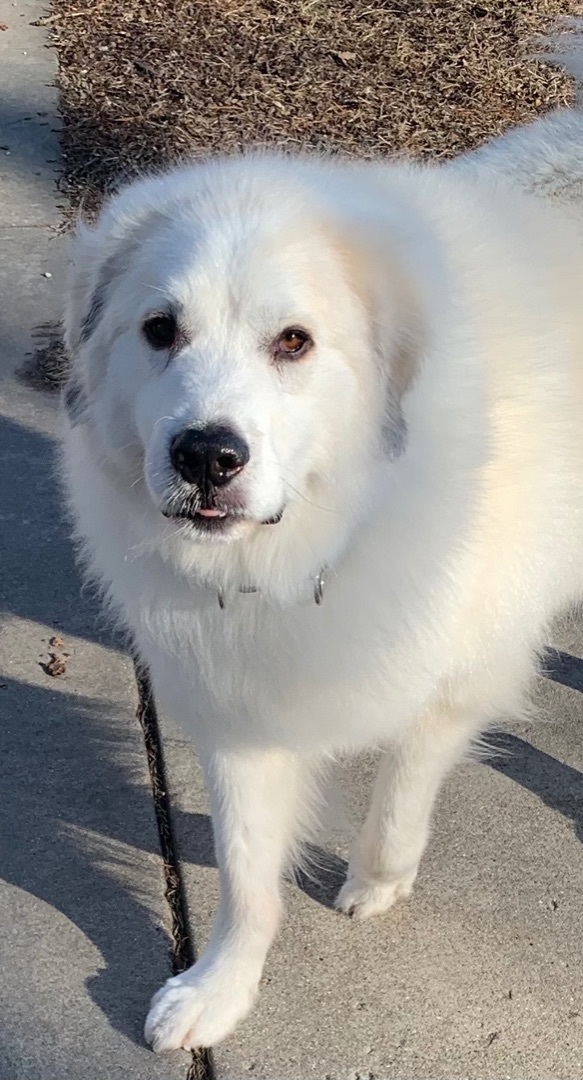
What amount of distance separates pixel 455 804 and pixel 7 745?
3.62ft

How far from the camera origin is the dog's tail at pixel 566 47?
20.7ft

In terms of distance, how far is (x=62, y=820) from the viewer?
2.90 meters

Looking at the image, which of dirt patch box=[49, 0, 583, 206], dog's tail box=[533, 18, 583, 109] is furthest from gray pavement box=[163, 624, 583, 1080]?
dog's tail box=[533, 18, 583, 109]

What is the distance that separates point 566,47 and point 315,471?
17.1 ft

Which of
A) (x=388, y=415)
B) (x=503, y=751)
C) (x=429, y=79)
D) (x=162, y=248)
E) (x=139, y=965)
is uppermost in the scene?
(x=429, y=79)

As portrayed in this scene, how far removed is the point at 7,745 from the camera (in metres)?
3.07

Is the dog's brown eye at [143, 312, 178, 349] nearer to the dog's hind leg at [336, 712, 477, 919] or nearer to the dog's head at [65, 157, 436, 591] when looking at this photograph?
the dog's head at [65, 157, 436, 591]

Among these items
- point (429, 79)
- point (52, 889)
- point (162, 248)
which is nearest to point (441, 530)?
point (162, 248)

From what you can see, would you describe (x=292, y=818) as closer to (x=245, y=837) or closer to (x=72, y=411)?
(x=245, y=837)

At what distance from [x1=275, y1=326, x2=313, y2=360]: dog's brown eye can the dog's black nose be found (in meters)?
0.19

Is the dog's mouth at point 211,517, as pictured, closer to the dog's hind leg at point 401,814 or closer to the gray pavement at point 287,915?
the dog's hind leg at point 401,814

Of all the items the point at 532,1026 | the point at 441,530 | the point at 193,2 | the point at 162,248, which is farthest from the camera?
the point at 193,2

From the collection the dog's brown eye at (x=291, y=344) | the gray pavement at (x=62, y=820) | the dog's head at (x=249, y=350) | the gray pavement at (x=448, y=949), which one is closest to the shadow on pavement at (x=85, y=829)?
the gray pavement at (x=62, y=820)

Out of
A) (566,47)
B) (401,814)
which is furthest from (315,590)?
(566,47)
